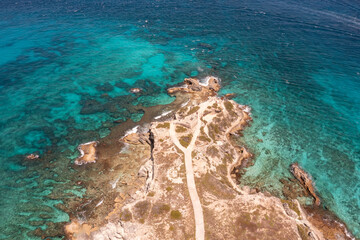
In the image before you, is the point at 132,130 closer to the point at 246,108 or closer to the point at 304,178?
the point at 246,108

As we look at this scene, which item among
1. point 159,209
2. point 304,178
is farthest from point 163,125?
point 304,178

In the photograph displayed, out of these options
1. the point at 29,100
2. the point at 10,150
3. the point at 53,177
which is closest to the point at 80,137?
the point at 53,177

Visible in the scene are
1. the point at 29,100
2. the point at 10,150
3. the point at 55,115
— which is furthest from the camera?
the point at 29,100

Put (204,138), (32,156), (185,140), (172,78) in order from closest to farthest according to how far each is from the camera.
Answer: (185,140), (32,156), (204,138), (172,78)

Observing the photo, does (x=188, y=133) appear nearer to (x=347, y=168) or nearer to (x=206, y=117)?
(x=206, y=117)

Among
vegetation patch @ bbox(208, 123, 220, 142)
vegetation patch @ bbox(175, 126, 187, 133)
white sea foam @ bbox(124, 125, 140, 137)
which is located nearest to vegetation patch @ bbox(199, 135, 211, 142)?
vegetation patch @ bbox(208, 123, 220, 142)

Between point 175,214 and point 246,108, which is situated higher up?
point 246,108

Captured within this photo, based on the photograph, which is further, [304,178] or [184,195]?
[304,178]
